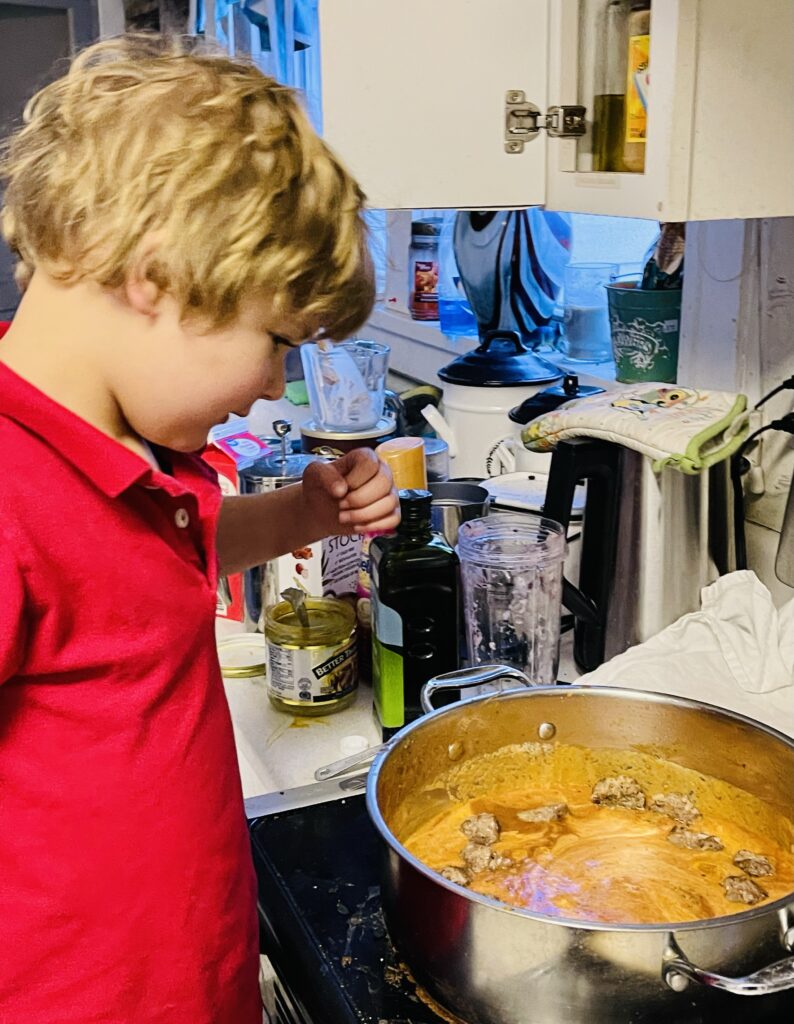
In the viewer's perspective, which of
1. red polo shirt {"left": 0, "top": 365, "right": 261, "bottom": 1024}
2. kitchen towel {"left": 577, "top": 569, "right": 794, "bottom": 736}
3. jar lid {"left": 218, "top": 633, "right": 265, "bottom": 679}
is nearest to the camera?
red polo shirt {"left": 0, "top": 365, "right": 261, "bottom": 1024}

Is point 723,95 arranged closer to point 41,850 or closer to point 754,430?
point 754,430

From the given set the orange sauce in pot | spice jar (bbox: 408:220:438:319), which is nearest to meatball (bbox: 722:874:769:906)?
the orange sauce in pot

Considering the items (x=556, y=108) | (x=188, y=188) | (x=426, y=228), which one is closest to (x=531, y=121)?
(x=556, y=108)

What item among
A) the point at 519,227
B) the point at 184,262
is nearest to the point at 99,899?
the point at 184,262

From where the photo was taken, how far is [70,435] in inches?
28.4

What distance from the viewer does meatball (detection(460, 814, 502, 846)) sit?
2.92ft

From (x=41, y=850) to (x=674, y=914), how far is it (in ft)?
1.46

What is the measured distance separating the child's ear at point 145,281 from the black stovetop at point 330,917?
409 mm

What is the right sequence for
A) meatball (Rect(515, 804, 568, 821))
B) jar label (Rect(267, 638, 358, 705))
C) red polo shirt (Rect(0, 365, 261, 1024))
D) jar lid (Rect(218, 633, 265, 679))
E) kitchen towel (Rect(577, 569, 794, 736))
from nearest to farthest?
red polo shirt (Rect(0, 365, 261, 1024)) → meatball (Rect(515, 804, 568, 821)) → kitchen towel (Rect(577, 569, 794, 736)) → jar label (Rect(267, 638, 358, 705)) → jar lid (Rect(218, 633, 265, 679))

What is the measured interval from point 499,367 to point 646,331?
320 mm

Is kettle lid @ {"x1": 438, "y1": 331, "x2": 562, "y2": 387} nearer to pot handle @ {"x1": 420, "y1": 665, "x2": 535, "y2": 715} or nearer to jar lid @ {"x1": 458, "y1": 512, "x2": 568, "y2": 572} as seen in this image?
jar lid @ {"x1": 458, "y1": 512, "x2": 568, "y2": 572}

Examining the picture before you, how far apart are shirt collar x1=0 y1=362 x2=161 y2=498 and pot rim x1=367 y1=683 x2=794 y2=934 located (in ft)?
0.90

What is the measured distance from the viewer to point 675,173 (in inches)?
36.8

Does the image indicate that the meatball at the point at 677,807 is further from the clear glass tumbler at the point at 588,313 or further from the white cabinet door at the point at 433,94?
the clear glass tumbler at the point at 588,313
